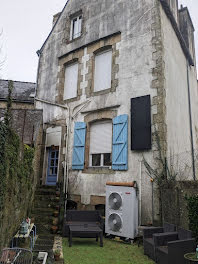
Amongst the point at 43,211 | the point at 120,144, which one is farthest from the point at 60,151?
the point at 120,144

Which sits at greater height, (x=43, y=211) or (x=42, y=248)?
(x=43, y=211)

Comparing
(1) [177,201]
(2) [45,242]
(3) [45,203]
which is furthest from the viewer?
(3) [45,203]

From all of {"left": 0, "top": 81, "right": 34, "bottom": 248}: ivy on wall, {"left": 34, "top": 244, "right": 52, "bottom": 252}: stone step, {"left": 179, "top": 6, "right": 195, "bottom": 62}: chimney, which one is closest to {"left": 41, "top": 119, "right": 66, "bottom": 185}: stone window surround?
{"left": 34, "top": 244, "right": 52, "bottom": 252}: stone step

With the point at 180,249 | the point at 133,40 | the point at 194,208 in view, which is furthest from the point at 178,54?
the point at 180,249

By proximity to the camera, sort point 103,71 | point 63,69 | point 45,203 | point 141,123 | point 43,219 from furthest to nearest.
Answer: point 63,69
point 103,71
point 45,203
point 141,123
point 43,219

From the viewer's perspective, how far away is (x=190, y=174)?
8.51 m

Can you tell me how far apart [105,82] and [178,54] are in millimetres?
3452

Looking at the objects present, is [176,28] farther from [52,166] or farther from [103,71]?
[52,166]

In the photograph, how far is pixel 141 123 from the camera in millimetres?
7340

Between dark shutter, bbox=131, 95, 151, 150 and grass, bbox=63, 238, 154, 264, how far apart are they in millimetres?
2860

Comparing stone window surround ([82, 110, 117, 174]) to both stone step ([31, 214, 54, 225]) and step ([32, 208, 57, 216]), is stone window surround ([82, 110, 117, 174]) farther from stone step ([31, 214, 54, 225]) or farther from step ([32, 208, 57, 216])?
stone step ([31, 214, 54, 225])

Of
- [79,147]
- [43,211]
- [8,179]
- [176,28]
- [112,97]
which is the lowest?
[43,211]

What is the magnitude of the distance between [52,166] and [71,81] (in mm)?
3774

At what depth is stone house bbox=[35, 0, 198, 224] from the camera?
7.35 m
